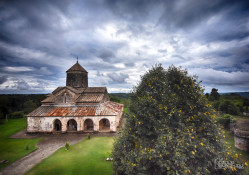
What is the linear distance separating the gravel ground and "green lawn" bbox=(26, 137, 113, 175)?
100 centimetres

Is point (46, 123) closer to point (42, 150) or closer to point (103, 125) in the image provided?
point (42, 150)

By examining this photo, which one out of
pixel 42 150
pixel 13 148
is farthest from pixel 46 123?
pixel 42 150

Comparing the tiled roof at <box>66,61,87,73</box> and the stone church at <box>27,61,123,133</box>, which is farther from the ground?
the tiled roof at <box>66,61,87,73</box>

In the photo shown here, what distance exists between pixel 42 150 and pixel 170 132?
648 inches

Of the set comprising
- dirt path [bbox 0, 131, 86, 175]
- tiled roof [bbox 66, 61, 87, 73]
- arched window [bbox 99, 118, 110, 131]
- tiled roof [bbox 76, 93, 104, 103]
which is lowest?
dirt path [bbox 0, 131, 86, 175]

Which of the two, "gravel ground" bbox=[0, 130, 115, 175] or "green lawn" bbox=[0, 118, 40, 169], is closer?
"gravel ground" bbox=[0, 130, 115, 175]

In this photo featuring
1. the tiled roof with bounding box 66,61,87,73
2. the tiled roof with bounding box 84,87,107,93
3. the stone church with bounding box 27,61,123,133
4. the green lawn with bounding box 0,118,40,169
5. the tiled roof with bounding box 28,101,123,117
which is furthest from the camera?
the tiled roof with bounding box 66,61,87,73

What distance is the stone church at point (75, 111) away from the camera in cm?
2072

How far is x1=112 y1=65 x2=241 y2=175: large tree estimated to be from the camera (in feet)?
18.9

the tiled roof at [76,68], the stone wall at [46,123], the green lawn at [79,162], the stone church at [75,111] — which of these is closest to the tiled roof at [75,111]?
the stone church at [75,111]

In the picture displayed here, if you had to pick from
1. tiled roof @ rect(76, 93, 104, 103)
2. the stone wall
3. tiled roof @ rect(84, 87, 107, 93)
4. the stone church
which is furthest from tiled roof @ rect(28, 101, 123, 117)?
tiled roof @ rect(84, 87, 107, 93)

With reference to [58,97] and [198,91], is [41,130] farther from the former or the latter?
[198,91]

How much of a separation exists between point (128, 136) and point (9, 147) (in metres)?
18.5

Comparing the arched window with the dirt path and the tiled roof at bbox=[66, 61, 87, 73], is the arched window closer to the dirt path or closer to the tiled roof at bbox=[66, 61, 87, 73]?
the dirt path
